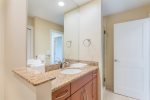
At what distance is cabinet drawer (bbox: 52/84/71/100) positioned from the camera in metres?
0.96

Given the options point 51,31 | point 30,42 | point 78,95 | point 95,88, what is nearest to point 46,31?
point 51,31

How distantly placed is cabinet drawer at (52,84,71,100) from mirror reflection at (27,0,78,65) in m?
0.67

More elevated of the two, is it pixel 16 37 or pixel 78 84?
pixel 16 37

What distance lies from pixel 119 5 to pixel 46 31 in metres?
1.79

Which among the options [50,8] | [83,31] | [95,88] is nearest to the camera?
[50,8]

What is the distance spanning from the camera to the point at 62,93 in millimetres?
1061

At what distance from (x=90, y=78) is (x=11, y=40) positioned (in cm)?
131

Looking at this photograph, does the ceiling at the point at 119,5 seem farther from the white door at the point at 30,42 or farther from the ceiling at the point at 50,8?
the white door at the point at 30,42

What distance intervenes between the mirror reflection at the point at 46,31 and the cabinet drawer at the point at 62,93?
0.67 meters

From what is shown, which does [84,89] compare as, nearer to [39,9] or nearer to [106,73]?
[39,9]

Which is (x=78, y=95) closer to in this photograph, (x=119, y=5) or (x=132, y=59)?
(x=132, y=59)

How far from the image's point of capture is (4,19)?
4.60ft

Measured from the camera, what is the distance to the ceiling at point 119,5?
226 centimetres

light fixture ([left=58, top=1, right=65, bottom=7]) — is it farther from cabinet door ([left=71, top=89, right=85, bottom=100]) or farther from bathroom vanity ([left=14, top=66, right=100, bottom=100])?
cabinet door ([left=71, top=89, right=85, bottom=100])
